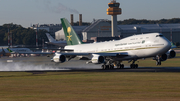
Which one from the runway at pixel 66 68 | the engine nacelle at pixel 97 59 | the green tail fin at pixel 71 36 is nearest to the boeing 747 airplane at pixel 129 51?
the engine nacelle at pixel 97 59

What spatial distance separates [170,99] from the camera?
21109 millimetres

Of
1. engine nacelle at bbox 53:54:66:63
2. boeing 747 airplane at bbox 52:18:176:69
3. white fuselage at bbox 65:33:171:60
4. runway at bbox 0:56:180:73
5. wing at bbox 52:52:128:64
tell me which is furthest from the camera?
engine nacelle at bbox 53:54:66:63

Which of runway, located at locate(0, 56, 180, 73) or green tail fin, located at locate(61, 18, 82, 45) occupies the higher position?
green tail fin, located at locate(61, 18, 82, 45)

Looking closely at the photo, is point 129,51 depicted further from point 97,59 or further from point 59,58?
Result: point 59,58

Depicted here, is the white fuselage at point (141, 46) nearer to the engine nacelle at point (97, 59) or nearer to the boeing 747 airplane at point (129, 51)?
the boeing 747 airplane at point (129, 51)

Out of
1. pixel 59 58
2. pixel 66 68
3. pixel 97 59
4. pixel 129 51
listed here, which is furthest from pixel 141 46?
pixel 66 68

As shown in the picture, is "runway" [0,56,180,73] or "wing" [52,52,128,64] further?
"wing" [52,52,128,64]

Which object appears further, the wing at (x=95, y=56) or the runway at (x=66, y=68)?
the wing at (x=95, y=56)

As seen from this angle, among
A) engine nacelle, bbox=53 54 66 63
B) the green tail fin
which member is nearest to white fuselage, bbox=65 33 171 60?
engine nacelle, bbox=53 54 66 63

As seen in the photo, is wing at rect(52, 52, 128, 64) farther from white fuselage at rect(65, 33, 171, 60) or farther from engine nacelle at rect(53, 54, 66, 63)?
white fuselage at rect(65, 33, 171, 60)

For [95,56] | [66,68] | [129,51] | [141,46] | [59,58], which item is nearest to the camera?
[141,46]

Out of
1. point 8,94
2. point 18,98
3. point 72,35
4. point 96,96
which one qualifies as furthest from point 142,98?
point 72,35

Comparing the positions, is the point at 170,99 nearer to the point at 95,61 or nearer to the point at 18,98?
the point at 18,98

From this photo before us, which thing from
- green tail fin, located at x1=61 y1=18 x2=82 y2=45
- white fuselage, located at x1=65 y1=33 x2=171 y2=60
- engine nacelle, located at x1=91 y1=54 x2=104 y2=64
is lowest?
engine nacelle, located at x1=91 y1=54 x2=104 y2=64
